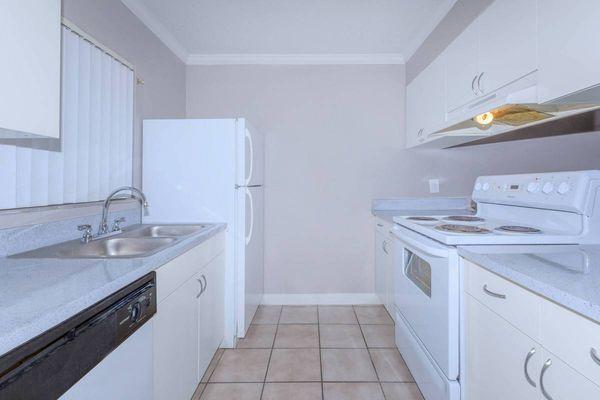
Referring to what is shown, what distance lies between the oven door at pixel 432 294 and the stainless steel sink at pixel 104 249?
1265 millimetres

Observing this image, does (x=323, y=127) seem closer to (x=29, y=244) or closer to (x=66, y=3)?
(x=66, y=3)

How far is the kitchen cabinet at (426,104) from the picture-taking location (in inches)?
82.0

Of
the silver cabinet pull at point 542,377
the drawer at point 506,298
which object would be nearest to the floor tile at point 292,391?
the drawer at point 506,298

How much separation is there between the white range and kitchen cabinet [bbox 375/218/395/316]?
Result: 513mm

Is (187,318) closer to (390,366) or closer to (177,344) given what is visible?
(177,344)

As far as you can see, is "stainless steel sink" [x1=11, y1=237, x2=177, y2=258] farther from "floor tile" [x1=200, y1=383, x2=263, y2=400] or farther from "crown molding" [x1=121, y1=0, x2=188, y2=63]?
"crown molding" [x1=121, y1=0, x2=188, y2=63]

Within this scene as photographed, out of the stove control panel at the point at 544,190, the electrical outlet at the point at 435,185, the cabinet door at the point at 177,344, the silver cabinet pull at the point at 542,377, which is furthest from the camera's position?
the electrical outlet at the point at 435,185

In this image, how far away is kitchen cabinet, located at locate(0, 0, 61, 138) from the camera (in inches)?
32.7

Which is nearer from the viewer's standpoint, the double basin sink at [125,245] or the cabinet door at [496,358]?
the cabinet door at [496,358]

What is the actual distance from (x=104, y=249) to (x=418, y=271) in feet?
5.67

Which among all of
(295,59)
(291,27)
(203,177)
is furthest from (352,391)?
(295,59)

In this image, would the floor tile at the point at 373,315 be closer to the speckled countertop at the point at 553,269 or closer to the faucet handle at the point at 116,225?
the speckled countertop at the point at 553,269

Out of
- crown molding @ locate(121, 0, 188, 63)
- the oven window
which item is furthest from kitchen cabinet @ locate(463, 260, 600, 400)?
crown molding @ locate(121, 0, 188, 63)

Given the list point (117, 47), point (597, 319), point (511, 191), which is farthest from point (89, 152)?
point (511, 191)
